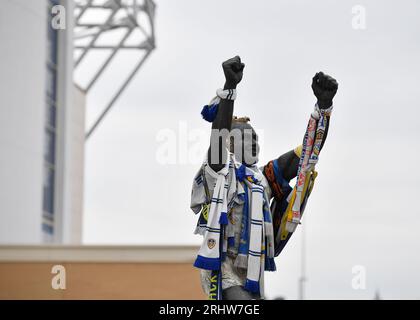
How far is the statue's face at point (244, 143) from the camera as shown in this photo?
31.4ft

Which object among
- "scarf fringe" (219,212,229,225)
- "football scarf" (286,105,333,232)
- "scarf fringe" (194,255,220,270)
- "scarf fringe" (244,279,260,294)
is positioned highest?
"football scarf" (286,105,333,232)

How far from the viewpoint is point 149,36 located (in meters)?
42.3

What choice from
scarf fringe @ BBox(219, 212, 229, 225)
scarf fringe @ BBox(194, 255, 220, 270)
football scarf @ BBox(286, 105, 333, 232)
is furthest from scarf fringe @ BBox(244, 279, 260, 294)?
football scarf @ BBox(286, 105, 333, 232)

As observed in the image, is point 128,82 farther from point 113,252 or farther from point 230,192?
point 230,192

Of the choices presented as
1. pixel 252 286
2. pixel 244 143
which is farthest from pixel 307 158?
pixel 252 286

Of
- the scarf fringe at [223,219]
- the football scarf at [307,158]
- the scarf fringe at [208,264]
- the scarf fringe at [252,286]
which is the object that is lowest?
the scarf fringe at [252,286]

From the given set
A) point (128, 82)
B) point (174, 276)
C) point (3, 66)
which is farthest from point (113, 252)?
point (128, 82)

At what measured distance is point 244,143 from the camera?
31.5 ft

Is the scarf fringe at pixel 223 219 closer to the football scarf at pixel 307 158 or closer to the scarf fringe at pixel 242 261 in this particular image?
the scarf fringe at pixel 242 261

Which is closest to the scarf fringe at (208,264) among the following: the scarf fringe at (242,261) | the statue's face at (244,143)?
the scarf fringe at (242,261)

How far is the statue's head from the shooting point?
31.4 ft

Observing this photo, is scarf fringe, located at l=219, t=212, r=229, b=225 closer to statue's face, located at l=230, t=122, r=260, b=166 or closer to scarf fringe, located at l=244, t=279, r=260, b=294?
scarf fringe, located at l=244, t=279, r=260, b=294
